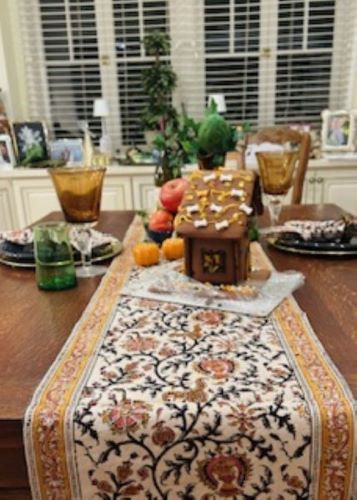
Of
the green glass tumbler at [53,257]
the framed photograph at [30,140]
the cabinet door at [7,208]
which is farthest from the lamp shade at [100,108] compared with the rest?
the green glass tumbler at [53,257]

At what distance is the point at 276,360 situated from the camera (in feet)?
2.09

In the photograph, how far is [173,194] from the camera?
46.4 inches

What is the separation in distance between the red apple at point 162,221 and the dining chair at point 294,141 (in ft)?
3.09

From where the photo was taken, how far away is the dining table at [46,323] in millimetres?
583

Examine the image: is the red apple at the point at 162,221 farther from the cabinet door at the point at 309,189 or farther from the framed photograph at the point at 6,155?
the framed photograph at the point at 6,155

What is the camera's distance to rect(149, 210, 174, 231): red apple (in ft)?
4.03

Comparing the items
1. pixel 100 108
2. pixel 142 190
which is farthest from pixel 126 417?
pixel 100 108

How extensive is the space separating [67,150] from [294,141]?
1560mm

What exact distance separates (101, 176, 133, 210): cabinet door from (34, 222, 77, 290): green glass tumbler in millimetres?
1906

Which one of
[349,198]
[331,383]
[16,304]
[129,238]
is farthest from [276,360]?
[349,198]

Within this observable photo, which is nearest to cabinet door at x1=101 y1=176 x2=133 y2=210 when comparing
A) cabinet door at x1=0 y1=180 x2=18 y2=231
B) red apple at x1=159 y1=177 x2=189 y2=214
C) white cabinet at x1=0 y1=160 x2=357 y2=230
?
white cabinet at x1=0 y1=160 x2=357 y2=230

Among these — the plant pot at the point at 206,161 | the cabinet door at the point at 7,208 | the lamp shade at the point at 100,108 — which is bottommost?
the cabinet door at the point at 7,208

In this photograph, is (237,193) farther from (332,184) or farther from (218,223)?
(332,184)

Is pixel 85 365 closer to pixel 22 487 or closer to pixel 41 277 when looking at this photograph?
pixel 22 487
